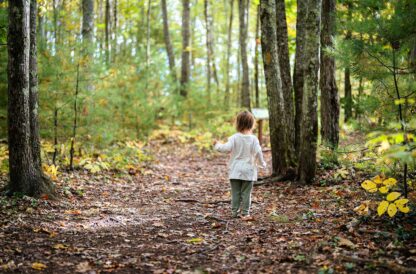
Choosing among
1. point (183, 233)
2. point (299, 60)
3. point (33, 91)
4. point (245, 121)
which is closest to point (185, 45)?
point (299, 60)

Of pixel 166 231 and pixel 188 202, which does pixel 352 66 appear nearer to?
pixel 166 231

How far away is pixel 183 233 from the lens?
6.11m

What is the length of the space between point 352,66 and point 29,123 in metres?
5.43

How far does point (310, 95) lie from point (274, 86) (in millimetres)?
1085

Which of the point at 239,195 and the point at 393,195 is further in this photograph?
the point at 239,195

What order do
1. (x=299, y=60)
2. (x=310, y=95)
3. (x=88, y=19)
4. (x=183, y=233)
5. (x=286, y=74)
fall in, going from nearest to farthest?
(x=183, y=233)
(x=310, y=95)
(x=299, y=60)
(x=286, y=74)
(x=88, y=19)

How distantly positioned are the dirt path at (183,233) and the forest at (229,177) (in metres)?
0.03

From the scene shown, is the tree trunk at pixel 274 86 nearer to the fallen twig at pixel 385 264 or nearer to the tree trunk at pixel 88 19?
the fallen twig at pixel 385 264

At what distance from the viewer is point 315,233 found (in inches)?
218

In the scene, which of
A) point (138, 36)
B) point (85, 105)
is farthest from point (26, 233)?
point (138, 36)

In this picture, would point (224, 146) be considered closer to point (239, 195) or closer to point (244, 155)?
point (244, 155)

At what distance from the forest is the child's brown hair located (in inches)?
7.7

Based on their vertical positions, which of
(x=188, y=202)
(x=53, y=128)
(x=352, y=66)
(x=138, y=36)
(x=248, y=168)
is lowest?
(x=188, y=202)

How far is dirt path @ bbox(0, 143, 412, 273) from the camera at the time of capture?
4.63m
